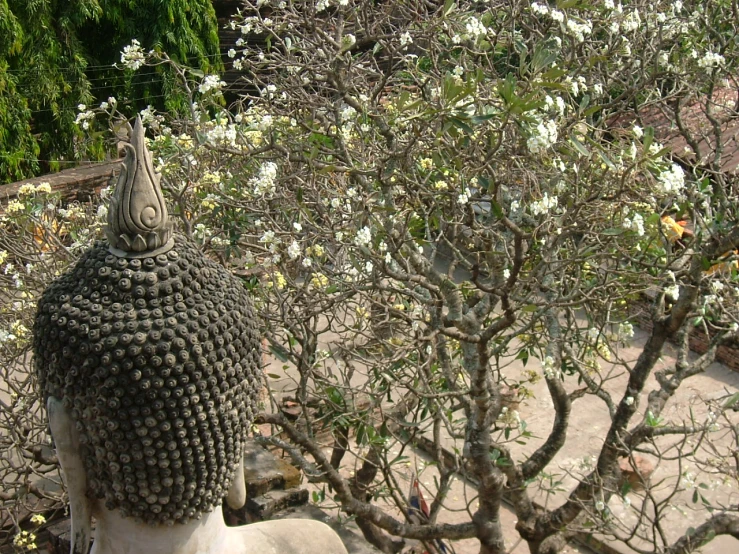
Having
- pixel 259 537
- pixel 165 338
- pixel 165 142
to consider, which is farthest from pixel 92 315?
pixel 165 142

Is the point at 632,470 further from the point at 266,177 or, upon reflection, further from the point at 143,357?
the point at 143,357

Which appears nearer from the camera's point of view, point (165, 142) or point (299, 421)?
point (299, 421)

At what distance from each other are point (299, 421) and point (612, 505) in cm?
322

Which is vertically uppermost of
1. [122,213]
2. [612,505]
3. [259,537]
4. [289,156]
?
[289,156]

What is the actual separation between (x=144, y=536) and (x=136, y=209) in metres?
0.95

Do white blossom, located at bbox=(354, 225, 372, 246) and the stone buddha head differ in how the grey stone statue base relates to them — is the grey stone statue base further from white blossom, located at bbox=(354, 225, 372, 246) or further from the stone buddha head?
white blossom, located at bbox=(354, 225, 372, 246)

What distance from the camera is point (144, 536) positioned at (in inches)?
99.5

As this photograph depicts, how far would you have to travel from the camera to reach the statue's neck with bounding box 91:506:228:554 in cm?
252

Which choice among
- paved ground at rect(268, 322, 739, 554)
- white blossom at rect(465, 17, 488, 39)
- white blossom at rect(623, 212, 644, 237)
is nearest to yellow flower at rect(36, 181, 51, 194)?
paved ground at rect(268, 322, 739, 554)

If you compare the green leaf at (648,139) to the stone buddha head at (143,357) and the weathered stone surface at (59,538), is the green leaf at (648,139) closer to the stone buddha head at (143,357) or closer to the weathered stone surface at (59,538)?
the stone buddha head at (143,357)

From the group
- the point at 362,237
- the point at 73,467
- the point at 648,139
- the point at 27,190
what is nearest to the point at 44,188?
the point at 27,190

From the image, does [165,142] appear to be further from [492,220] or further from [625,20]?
[625,20]

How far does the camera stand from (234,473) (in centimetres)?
266

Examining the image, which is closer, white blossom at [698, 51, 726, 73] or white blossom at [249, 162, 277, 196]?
white blossom at [249, 162, 277, 196]
